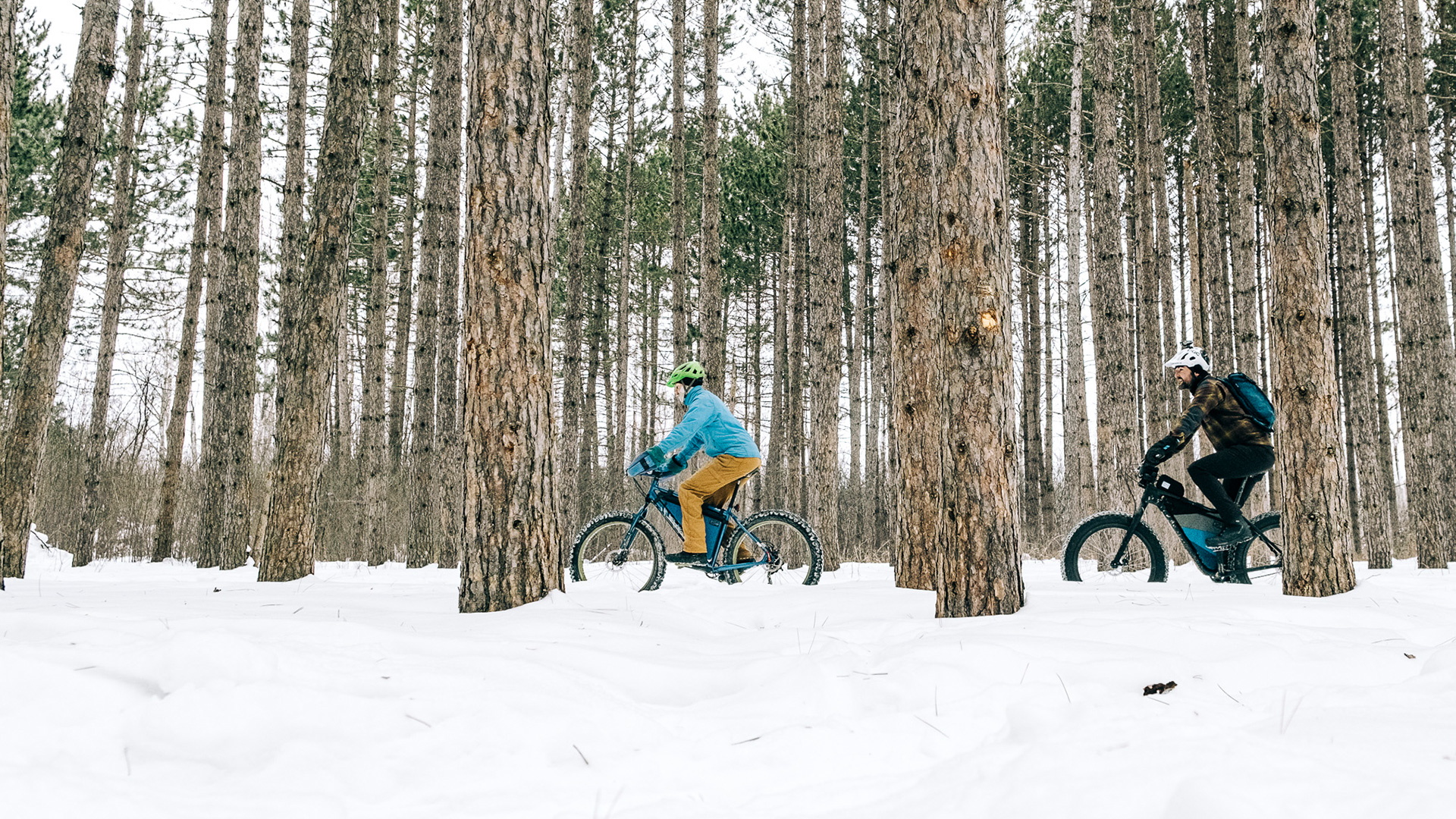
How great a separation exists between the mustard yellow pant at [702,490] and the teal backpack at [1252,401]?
3.60 meters

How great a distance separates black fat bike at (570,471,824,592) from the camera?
6.71m

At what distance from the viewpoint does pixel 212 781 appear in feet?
6.31

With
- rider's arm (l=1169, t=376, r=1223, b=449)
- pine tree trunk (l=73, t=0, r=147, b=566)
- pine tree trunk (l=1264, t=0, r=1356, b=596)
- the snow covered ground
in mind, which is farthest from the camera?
pine tree trunk (l=73, t=0, r=147, b=566)

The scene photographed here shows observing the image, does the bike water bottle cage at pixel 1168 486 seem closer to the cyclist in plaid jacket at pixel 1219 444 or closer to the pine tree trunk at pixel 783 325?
the cyclist in plaid jacket at pixel 1219 444

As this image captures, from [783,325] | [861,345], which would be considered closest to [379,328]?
[783,325]

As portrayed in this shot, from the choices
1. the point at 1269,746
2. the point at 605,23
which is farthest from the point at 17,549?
the point at 605,23

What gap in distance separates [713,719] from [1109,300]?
8691 mm

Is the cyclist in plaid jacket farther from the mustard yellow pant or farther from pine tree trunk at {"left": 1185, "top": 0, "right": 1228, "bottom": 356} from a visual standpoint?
pine tree trunk at {"left": 1185, "top": 0, "right": 1228, "bottom": 356}

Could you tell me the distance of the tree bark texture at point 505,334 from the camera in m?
4.17

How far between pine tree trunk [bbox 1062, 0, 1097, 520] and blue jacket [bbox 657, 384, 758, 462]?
757cm

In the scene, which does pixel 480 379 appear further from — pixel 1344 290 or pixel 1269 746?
pixel 1344 290

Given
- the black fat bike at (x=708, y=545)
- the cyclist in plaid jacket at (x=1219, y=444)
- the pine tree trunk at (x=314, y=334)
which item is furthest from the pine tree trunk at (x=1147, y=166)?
the pine tree trunk at (x=314, y=334)

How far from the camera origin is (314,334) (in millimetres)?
6316

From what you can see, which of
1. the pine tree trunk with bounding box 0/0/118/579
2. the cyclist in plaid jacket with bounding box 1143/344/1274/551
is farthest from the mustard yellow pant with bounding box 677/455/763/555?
the pine tree trunk with bounding box 0/0/118/579
